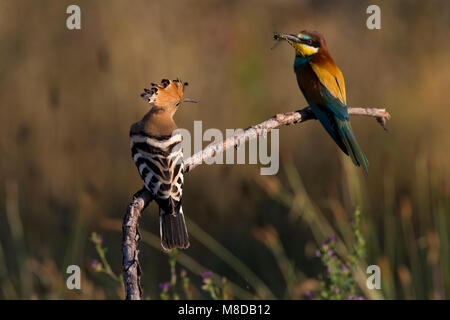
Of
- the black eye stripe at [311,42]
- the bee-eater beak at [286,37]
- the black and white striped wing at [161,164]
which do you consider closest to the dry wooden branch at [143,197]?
the black and white striped wing at [161,164]

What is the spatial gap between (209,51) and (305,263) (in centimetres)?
240

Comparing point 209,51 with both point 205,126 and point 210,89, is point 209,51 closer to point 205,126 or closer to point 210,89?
point 210,89

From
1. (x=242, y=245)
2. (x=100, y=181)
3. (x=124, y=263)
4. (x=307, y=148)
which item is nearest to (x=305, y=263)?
(x=242, y=245)

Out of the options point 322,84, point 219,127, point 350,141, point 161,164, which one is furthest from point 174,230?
point 219,127

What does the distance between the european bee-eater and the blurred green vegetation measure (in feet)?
3.75

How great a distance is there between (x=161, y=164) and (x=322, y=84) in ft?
4.14

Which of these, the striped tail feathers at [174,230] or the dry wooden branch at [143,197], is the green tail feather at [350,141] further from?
the striped tail feathers at [174,230]

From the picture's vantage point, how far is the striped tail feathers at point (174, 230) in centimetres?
245

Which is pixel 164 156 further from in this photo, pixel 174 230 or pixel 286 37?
pixel 286 37

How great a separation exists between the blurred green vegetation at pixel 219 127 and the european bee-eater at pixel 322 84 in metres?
1.14

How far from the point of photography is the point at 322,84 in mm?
3285

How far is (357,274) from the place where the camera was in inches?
135

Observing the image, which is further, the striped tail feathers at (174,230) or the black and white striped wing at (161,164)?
the striped tail feathers at (174,230)

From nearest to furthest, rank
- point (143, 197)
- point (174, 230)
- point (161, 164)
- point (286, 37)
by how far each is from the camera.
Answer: point (143, 197), point (161, 164), point (174, 230), point (286, 37)
